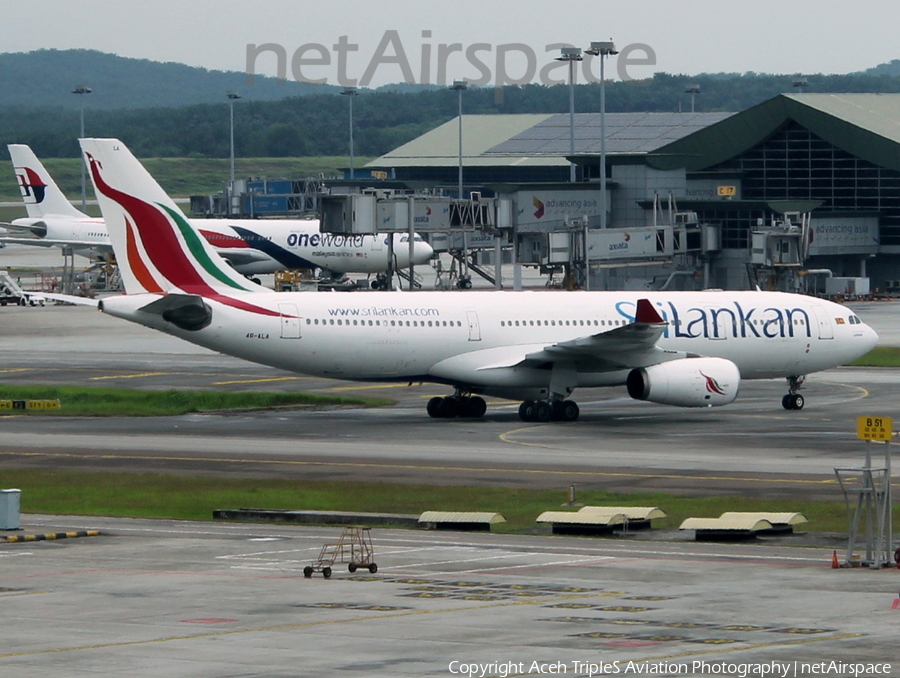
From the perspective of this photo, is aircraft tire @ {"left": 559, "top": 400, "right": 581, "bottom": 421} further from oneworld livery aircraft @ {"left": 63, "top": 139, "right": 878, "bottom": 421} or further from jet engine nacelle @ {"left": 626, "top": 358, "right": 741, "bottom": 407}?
jet engine nacelle @ {"left": 626, "top": 358, "right": 741, "bottom": 407}

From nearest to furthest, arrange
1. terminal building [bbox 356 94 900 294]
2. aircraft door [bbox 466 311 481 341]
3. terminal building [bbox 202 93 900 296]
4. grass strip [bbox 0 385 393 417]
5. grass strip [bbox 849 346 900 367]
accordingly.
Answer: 1. aircraft door [bbox 466 311 481 341]
2. grass strip [bbox 0 385 393 417]
3. grass strip [bbox 849 346 900 367]
4. terminal building [bbox 202 93 900 296]
5. terminal building [bbox 356 94 900 294]

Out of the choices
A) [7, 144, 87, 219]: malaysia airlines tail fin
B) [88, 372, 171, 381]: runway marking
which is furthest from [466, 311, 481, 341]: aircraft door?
[7, 144, 87, 219]: malaysia airlines tail fin

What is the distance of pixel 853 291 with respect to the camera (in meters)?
109

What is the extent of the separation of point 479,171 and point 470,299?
127423 millimetres

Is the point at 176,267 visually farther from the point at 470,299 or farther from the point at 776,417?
the point at 776,417

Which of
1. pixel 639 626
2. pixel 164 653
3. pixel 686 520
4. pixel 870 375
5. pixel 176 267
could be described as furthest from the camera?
pixel 870 375

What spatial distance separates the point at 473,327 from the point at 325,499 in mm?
15905

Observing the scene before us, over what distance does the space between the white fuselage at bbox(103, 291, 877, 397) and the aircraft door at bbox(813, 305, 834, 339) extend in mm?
47

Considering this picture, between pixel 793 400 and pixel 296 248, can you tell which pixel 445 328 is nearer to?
pixel 793 400

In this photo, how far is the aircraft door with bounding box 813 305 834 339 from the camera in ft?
184

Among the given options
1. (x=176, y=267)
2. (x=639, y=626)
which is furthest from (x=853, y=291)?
(x=639, y=626)

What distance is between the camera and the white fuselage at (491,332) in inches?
1956

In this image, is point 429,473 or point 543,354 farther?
point 543,354

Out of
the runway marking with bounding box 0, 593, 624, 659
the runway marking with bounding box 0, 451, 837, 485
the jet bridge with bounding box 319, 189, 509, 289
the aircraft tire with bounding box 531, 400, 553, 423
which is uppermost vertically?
the jet bridge with bounding box 319, 189, 509, 289
